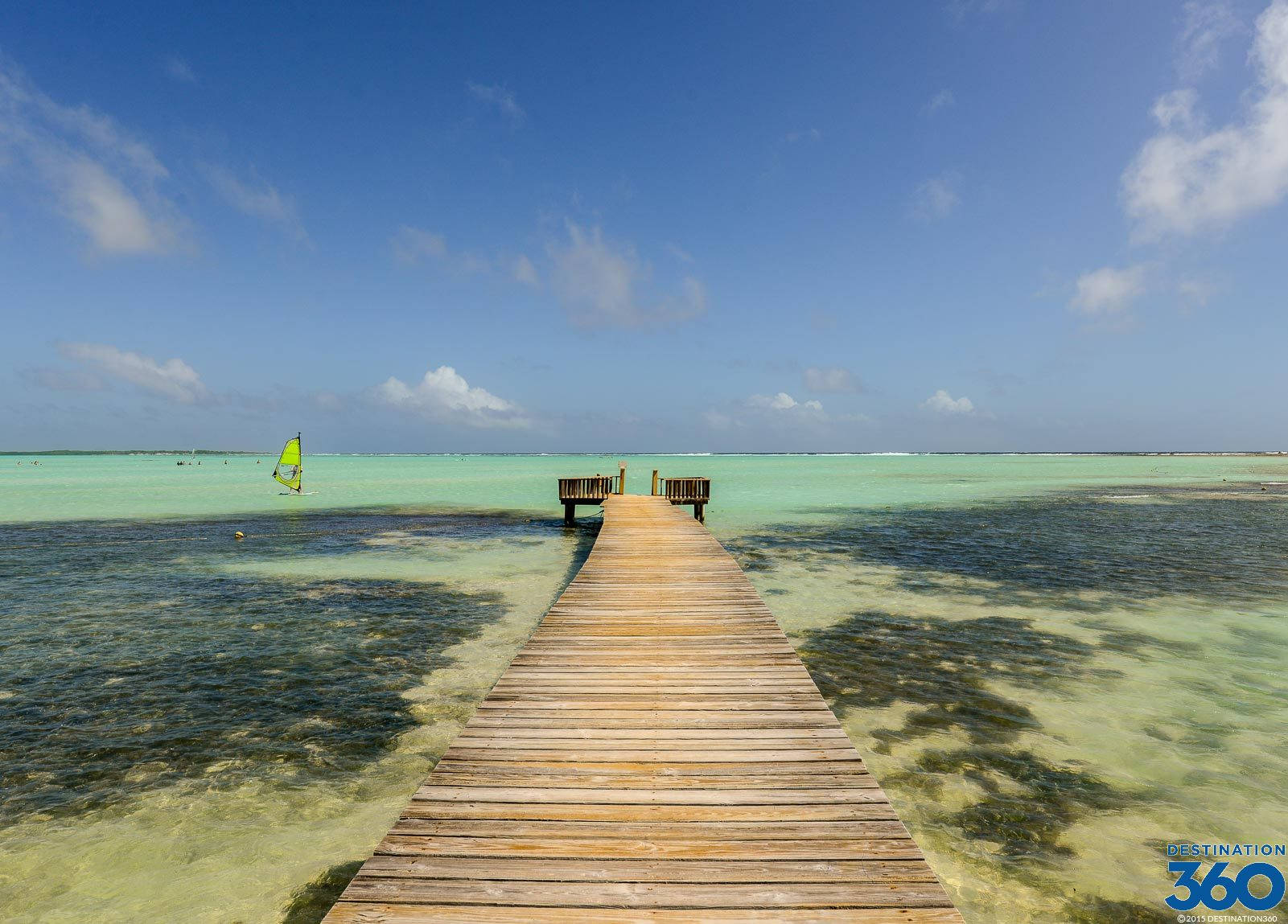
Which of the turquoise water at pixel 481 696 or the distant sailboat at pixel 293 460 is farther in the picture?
the distant sailboat at pixel 293 460

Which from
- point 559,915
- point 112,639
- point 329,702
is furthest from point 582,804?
point 112,639

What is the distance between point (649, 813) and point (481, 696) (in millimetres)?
5441

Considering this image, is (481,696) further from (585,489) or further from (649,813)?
(585,489)

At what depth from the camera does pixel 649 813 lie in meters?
4.28

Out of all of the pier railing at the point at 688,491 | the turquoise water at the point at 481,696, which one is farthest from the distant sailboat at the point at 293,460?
the pier railing at the point at 688,491

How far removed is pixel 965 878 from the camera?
5082 millimetres

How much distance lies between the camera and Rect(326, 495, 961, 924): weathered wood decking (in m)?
→ 3.42

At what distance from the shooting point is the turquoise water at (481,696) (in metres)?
5.36

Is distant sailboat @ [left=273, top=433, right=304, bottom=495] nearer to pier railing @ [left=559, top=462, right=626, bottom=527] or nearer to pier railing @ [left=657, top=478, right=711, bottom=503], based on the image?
pier railing @ [left=559, top=462, right=626, bottom=527]

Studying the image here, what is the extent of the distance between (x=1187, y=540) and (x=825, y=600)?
19409mm

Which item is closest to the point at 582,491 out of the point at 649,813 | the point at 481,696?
the point at 481,696

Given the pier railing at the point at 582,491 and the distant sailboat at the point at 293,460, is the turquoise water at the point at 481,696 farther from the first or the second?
the distant sailboat at the point at 293,460

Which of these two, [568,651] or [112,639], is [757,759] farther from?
[112,639]

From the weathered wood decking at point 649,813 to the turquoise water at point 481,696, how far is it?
5.39 ft
